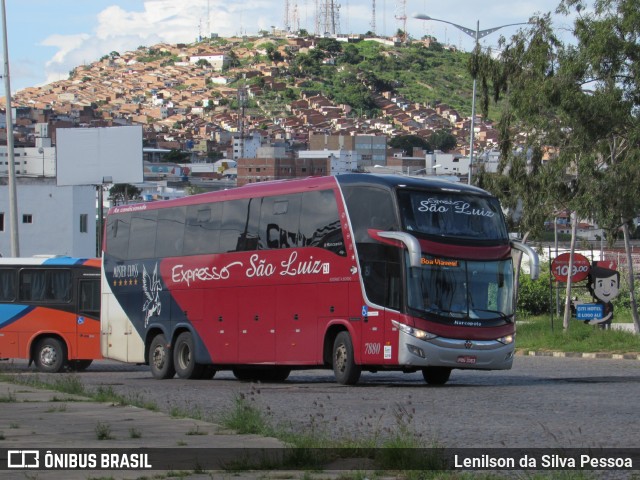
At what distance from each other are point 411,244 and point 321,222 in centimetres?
234

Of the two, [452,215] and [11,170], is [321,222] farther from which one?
[11,170]

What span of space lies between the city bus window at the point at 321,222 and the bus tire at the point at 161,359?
Result: 5.07m

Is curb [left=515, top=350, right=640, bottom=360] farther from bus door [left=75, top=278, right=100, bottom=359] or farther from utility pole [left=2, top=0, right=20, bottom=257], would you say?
utility pole [left=2, top=0, right=20, bottom=257]

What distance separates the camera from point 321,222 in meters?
23.3

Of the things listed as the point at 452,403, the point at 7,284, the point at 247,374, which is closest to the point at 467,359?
the point at 452,403

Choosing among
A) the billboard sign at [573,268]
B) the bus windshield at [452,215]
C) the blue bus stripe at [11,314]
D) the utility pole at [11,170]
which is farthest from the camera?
the utility pole at [11,170]

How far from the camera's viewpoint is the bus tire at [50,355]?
3131 centimetres

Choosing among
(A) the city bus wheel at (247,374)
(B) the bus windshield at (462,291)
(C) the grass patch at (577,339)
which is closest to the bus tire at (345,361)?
(B) the bus windshield at (462,291)

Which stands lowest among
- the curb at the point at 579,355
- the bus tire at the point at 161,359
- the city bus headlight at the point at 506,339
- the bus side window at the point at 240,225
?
the curb at the point at 579,355

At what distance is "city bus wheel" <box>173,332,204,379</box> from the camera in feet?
87.0

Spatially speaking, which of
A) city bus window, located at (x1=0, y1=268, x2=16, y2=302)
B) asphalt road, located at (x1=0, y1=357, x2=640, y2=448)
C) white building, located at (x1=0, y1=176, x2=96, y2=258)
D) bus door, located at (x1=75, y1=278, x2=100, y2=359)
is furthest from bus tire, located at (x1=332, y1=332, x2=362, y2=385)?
white building, located at (x1=0, y1=176, x2=96, y2=258)

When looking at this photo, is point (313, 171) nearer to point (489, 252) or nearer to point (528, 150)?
point (528, 150)

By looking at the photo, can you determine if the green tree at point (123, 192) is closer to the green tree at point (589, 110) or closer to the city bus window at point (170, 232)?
the green tree at point (589, 110)

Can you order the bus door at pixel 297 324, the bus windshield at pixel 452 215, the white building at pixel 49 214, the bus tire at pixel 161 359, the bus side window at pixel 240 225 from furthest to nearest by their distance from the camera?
the white building at pixel 49 214, the bus tire at pixel 161 359, the bus side window at pixel 240 225, the bus door at pixel 297 324, the bus windshield at pixel 452 215
